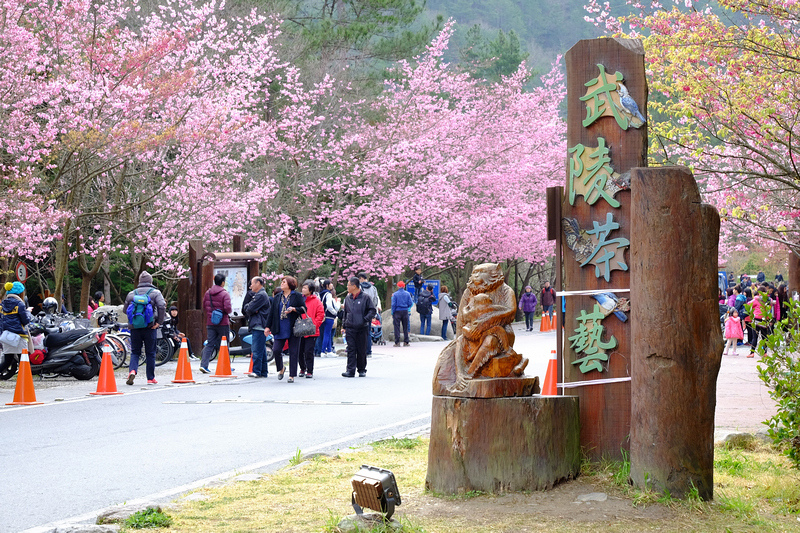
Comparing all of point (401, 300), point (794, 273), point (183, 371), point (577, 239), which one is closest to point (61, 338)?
point (183, 371)

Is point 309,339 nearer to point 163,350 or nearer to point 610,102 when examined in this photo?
point 163,350

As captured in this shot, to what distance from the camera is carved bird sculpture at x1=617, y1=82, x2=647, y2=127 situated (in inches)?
295

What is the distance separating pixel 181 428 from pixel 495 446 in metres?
5.28

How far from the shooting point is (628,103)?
24.6 feet

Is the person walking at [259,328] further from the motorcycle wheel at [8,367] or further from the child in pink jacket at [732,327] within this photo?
the child in pink jacket at [732,327]

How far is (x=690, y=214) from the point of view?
6.33 metres

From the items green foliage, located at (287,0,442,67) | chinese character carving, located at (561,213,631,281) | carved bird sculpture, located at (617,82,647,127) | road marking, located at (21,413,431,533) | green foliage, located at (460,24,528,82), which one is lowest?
road marking, located at (21,413,431,533)

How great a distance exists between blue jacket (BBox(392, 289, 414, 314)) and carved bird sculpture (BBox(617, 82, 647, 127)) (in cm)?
1629

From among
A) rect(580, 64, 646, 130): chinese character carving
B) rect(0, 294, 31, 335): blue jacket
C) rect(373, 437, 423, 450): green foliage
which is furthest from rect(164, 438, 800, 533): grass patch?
rect(0, 294, 31, 335): blue jacket

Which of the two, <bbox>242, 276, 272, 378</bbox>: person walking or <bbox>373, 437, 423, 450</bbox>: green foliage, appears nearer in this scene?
<bbox>373, 437, 423, 450</bbox>: green foliage

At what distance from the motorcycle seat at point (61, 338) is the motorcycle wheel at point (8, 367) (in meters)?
0.65

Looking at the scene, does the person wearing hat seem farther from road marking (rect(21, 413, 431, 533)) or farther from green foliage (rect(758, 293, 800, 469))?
green foliage (rect(758, 293, 800, 469))

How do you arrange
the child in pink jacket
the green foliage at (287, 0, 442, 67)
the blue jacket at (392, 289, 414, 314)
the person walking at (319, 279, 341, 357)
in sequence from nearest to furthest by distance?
1. the child in pink jacket
2. the person walking at (319, 279, 341, 357)
3. the blue jacket at (392, 289, 414, 314)
4. the green foliage at (287, 0, 442, 67)

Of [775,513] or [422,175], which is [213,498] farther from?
[422,175]
